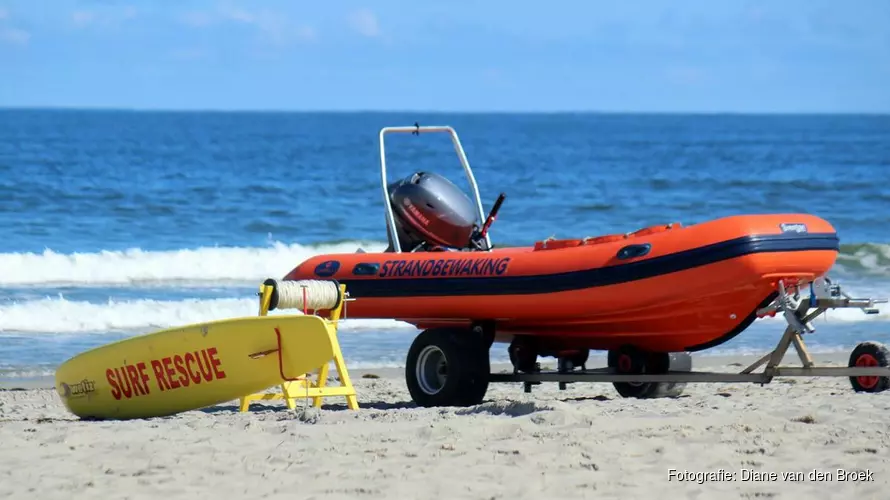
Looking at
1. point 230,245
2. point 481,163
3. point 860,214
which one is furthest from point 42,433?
point 481,163

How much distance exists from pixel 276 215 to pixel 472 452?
68.7 ft

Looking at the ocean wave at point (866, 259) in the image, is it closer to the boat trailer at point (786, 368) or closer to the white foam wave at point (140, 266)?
the white foam wave at point (140, 266)

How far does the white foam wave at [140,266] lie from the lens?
18.5m

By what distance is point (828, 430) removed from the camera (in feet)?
22.2

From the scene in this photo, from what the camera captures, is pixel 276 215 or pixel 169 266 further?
pixel 276 215

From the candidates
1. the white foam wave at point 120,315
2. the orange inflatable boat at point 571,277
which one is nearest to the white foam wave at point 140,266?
the white foam wave at point 120,315

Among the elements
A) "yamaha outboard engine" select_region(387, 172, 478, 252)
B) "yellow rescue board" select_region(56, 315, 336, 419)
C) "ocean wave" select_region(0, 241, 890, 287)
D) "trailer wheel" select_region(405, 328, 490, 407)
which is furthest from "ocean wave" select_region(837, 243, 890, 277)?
"yellow rescue board" select_region(56, 315, 336, 419)

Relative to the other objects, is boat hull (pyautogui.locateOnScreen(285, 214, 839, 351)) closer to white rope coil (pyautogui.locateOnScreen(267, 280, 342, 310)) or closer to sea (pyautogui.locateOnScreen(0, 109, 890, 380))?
white rope coil (pyautogui.locateOnScreen(267, 280, 342, 310))

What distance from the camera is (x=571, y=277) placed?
8195 mm

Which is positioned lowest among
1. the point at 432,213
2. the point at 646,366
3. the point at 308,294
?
the point at 646,366

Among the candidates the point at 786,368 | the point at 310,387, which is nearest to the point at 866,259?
the point at 786,368

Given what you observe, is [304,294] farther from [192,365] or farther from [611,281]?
[611,281]

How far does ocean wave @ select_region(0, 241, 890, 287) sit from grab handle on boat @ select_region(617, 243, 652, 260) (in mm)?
10839

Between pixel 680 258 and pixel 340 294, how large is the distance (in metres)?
1.87
